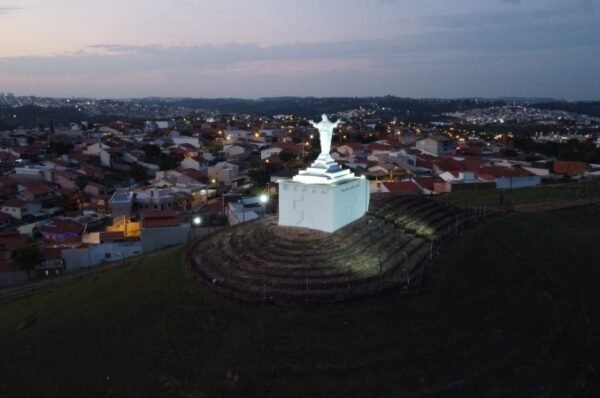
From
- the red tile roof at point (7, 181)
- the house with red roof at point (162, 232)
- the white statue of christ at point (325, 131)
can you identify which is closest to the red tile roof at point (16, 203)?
the red tile roof at point (7, 181)

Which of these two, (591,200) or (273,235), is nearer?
(273,235)

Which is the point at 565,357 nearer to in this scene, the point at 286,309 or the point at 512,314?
the point at 512,314

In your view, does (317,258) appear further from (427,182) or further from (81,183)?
(81,183)

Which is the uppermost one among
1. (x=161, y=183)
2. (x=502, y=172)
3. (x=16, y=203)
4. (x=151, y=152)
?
(x=502, y=172)

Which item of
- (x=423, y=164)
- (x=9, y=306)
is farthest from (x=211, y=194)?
(x=9, y=306)

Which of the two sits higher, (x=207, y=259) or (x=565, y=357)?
(x=207, y=259)

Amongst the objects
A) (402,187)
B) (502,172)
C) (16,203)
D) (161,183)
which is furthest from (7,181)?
(502,172)
